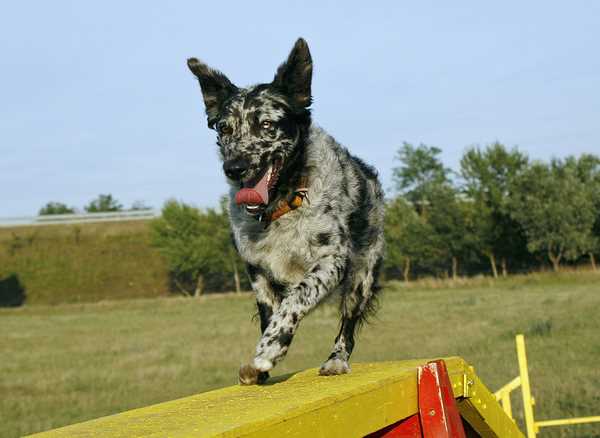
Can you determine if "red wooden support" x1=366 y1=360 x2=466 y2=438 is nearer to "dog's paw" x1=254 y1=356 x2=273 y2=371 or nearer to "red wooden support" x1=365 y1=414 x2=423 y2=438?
"red wooden support" x1=365 y1=414 x2=423 y2=438

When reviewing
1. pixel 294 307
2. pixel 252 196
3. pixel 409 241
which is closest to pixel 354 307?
pixel 294 307

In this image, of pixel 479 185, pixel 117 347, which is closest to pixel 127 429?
pixel 117 347

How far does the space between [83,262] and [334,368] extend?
3180 inches

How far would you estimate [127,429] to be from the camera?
12.9 ft

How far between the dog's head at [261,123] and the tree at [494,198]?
64.5 m

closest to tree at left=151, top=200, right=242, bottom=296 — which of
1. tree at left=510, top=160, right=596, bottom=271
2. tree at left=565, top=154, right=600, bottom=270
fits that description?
tree at left=510, top=160, right=596, bottom=271

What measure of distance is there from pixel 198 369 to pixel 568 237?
45654 millimetres

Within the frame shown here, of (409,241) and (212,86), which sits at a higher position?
(409,241)

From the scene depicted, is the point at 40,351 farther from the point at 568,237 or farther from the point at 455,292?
the point at 568,237

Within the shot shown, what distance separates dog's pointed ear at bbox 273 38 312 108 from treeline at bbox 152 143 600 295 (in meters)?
54.0

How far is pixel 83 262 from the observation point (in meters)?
83.8

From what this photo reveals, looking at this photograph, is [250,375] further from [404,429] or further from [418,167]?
[418,167]

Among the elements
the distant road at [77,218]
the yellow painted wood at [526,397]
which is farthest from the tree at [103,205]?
the yellow painted wood at [526,397]

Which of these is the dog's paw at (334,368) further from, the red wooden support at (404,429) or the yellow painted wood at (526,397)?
the yellow painted wood at (526,397)
